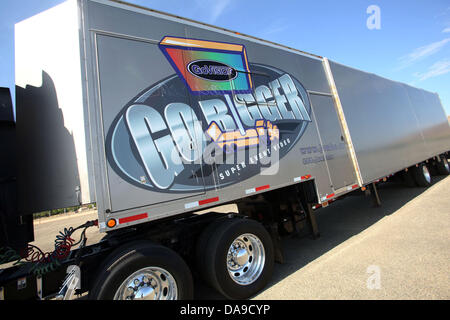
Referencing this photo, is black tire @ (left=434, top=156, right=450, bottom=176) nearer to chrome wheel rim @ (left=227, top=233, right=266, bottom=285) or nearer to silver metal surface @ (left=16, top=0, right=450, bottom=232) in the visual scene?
silver metal surface @ (left=16, top=0, right=450, bottom=232)

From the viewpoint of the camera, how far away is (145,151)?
8.00 ft

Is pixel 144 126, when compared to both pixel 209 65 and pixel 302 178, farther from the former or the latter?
pixel 302 178

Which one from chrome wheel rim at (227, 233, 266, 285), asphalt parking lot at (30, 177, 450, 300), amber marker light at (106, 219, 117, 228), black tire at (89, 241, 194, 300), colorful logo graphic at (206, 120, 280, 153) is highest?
colorful logo graphic at (206, 120, 280, 153)

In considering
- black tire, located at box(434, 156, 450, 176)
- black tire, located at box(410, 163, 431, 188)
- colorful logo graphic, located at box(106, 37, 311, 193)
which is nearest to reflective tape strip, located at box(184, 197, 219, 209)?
colorful logo graphic, located at box(106, 37, 311, 193)

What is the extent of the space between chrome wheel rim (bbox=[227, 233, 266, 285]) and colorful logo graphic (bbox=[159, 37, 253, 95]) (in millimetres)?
2097

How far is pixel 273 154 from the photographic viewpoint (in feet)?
11.4

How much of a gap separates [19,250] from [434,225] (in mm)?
6875

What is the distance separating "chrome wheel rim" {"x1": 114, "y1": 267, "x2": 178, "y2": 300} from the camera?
222 centimetres

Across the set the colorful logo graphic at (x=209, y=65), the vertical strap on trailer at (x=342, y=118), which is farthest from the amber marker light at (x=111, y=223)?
the vertical strap on trailer at (x=342, y=118)

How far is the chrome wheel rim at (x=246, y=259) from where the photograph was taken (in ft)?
9.69

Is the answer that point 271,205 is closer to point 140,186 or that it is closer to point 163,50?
point 140,186


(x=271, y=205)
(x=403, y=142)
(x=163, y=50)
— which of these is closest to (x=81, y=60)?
(x=163, y=50)

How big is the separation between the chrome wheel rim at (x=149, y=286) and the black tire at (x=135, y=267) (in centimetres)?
4

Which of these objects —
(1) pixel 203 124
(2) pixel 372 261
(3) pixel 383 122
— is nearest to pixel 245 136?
(1) pixel 203 124
